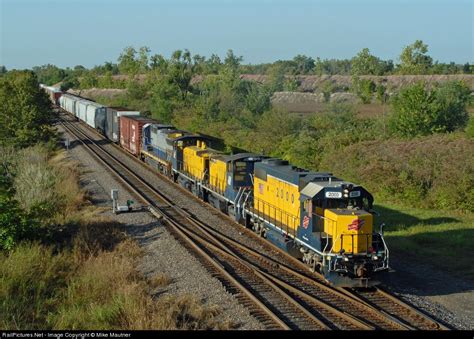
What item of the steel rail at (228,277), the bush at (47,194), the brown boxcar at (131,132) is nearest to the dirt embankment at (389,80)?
the brown boxcar at (131,132)

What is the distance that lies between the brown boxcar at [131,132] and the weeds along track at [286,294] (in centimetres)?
2161

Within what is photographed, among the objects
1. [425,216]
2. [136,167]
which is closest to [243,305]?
[425,216]

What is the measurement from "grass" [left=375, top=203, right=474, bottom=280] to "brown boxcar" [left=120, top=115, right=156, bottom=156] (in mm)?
21368

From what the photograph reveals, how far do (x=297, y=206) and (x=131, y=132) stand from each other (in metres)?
29.8

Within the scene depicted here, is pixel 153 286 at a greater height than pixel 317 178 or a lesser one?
lesser

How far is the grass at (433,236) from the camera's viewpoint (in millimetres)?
20047

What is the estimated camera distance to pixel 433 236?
2303cm

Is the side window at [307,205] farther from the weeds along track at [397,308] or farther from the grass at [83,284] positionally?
the grass at [83,284]

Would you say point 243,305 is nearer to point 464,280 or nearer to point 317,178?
point 317,178

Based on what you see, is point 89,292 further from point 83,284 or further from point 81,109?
point 81,109

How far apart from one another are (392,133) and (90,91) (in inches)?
4525

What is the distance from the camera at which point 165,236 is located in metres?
22.1

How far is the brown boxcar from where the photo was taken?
44.0m

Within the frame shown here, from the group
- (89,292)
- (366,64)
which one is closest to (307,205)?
(89,292)
